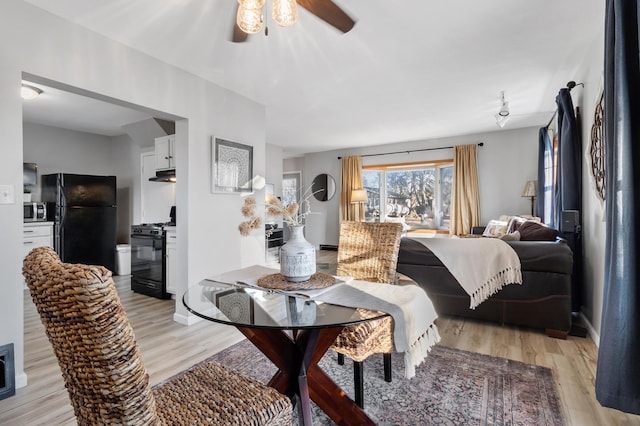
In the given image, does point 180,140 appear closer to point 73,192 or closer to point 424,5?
point 424,5

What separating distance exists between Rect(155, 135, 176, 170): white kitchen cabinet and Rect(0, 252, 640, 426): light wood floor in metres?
1.67

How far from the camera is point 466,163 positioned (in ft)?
19.6

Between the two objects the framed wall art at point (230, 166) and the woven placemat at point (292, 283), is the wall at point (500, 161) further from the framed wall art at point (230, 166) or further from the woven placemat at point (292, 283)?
the woven placemat at point (292, 283)

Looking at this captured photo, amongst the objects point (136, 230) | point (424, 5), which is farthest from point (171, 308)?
point (424, 5)

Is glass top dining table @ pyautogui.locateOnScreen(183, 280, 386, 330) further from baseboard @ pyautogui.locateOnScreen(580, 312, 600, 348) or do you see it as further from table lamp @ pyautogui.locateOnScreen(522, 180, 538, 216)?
table lamp @ pyautogui.locateOnScreen(522, 180, 538, 216)

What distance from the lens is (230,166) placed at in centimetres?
340

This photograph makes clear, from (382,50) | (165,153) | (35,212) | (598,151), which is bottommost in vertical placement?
(35,212)

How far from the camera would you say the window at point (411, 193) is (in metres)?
6.45

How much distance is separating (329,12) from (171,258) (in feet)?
9.64

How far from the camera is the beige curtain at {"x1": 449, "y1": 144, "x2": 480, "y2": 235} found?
5.89 meters

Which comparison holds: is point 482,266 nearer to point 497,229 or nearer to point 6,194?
point 497,229

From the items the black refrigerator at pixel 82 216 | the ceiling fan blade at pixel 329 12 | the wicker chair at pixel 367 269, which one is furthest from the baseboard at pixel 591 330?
the black refrigerator at pixel 82 216

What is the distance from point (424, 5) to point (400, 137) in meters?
4.13

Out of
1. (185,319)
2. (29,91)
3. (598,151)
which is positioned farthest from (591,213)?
(29,91)
